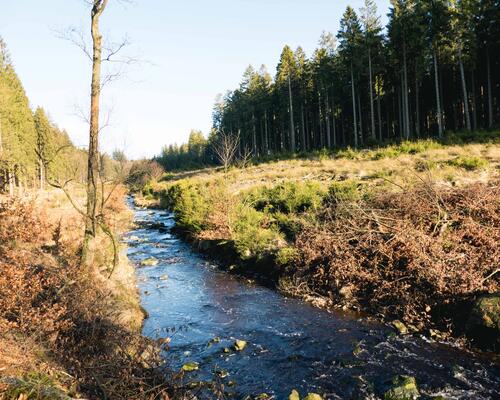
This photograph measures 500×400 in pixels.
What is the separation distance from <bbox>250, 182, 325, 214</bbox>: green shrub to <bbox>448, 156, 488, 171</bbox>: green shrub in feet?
24.4

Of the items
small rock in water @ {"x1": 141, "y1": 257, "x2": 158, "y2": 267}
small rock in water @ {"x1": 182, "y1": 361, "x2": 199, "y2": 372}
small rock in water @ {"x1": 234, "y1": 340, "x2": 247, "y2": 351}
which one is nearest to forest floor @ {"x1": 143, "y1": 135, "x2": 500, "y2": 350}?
small rock in water @ {"x1": 141, "y1": 257, "x2": 158, "y2": 267}

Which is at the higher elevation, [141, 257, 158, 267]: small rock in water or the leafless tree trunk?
the leafless tree trunk

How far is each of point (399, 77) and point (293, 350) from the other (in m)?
41.2

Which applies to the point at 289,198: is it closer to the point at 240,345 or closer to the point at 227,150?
the point at 227,150

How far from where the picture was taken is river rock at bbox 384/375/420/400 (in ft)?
21.6

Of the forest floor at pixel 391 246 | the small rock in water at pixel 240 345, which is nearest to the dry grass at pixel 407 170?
the forest floor at pixel 391 246

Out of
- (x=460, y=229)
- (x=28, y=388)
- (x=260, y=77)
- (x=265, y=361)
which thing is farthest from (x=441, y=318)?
(x=260, y=77)

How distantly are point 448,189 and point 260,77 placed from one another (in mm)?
53667

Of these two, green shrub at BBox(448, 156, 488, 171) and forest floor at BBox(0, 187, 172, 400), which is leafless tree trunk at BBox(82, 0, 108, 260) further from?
green shrub at BBox(448, 156, 488, 171)

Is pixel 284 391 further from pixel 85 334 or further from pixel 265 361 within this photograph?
pixel 85 334

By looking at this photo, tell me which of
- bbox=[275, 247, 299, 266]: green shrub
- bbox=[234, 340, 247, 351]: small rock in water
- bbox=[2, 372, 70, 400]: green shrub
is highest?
bbox=[2, 372, 70, 400]: green shrub

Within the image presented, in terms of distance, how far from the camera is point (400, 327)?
955 centimetres

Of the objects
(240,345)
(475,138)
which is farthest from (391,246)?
(475,138)

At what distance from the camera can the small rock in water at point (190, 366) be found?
771 centimetres
